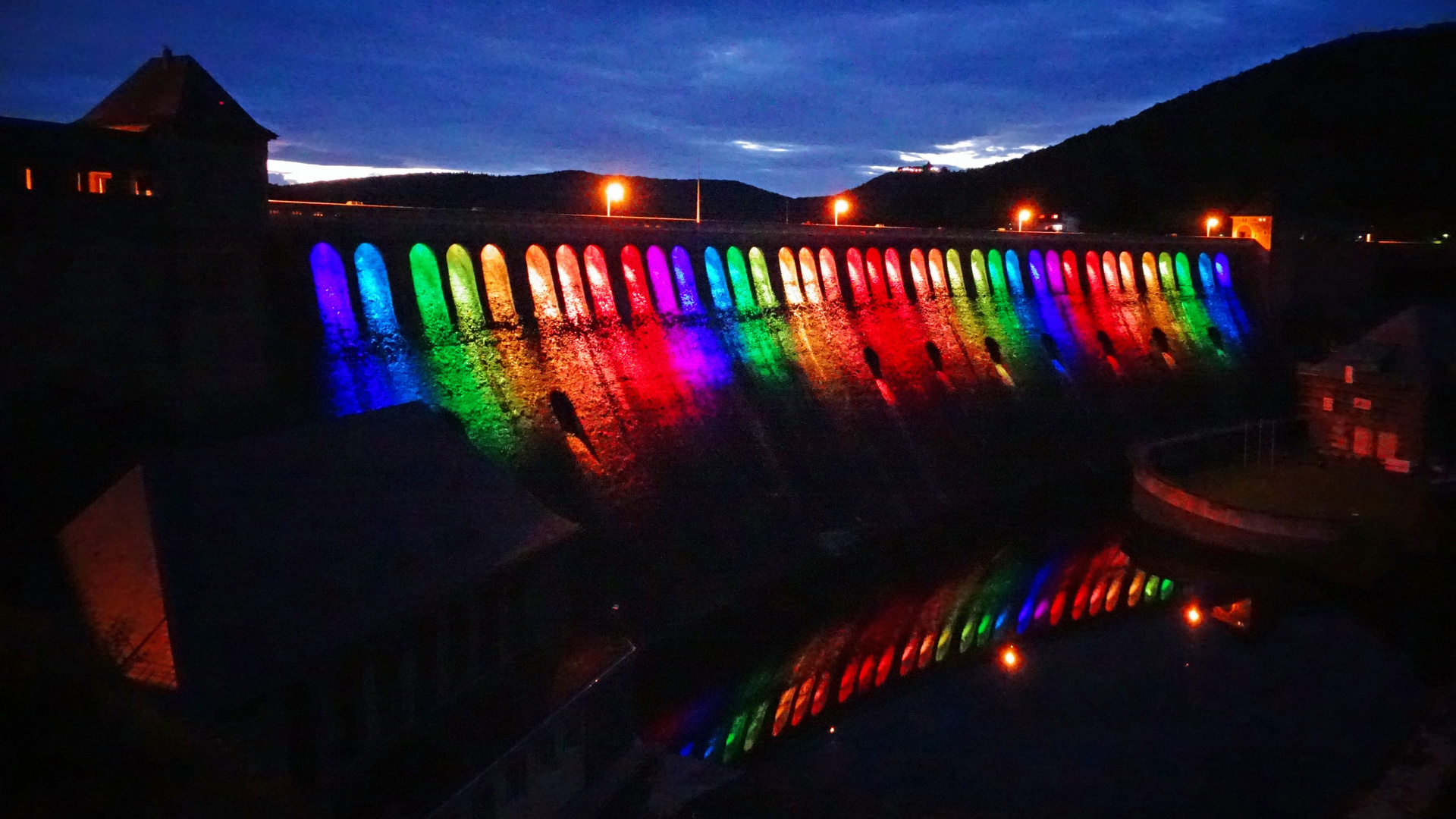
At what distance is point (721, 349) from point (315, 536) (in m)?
14.5

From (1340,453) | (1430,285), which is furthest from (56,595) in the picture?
(1430,285)

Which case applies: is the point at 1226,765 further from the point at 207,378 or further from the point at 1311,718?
the point at 207,378

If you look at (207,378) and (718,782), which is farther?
(207,378)

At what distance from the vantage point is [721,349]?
80.4 ft

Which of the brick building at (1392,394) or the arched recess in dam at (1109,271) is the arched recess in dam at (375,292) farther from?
the arched recess in dam at (1109,271)

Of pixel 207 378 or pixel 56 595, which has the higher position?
pixel 207 378

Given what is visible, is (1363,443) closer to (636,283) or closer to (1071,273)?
(1071,273)

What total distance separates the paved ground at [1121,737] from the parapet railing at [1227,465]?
305 centimetres

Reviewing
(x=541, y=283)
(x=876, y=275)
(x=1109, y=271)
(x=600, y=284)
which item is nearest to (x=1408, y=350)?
(x=1109, y=271)

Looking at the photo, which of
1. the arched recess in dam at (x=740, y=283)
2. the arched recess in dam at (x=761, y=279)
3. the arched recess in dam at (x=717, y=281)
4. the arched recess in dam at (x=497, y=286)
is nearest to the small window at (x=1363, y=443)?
the arched recess in dam at (x=761, y=279)

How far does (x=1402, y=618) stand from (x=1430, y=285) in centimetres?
3535

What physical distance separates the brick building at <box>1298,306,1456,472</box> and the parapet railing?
1.83 meters

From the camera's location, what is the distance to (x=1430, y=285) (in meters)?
47.5

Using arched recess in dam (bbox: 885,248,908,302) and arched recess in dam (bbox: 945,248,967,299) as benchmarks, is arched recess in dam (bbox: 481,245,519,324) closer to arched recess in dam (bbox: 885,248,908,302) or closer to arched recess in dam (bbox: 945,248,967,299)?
arched recess in dam (bbox: 885,248,908,302)
